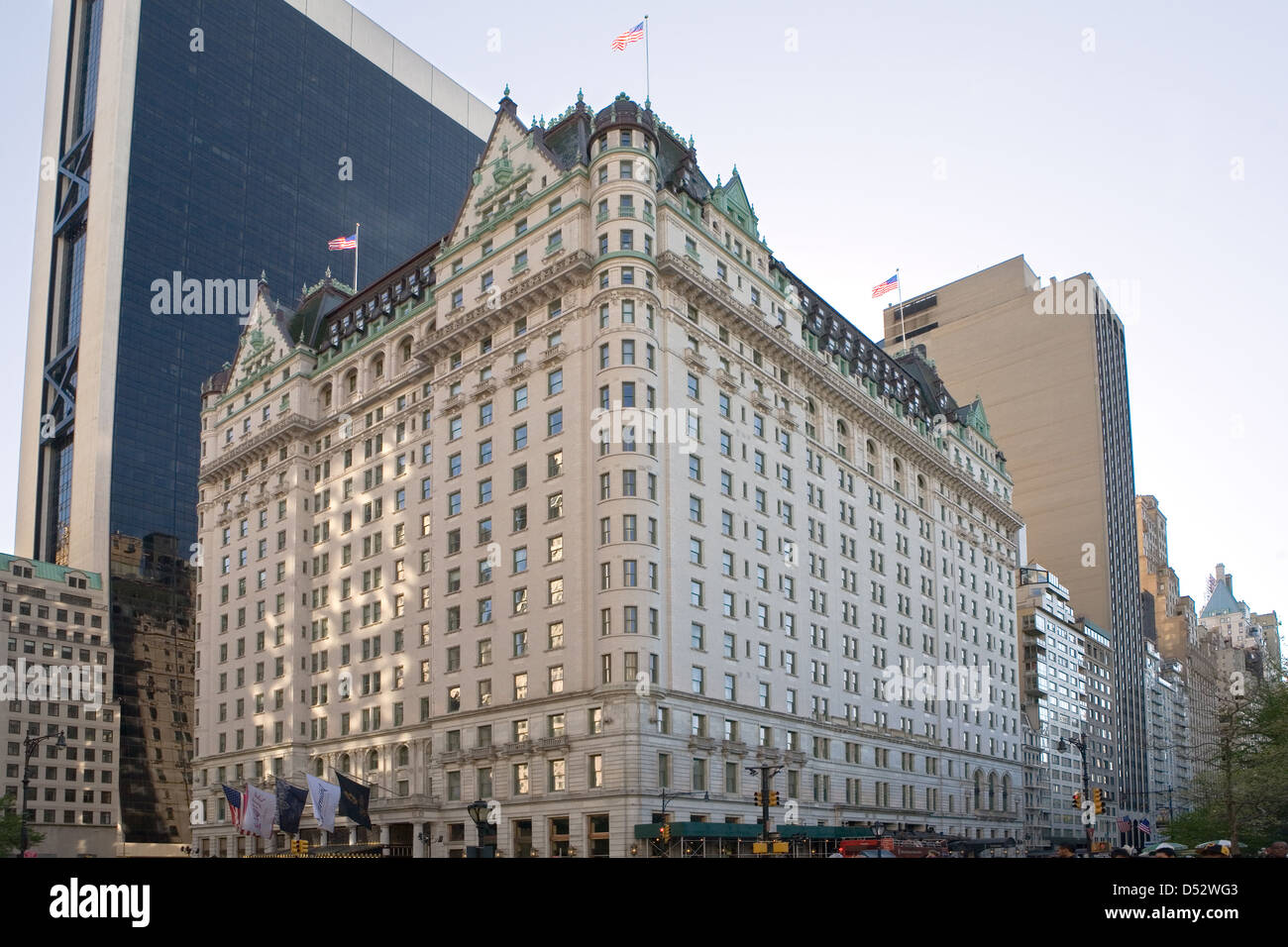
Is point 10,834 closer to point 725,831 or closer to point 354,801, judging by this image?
point 354,801

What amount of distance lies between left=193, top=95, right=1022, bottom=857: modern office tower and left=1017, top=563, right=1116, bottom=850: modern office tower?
1259 inches

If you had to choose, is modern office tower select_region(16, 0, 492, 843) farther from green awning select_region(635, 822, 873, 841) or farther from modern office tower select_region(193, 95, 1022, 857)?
green awning select_region(635, 822, 873, 841)

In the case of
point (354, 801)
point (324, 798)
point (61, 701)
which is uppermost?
point (61, 701)

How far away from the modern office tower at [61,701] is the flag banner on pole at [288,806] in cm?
10072

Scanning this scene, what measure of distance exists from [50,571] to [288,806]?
11901cm

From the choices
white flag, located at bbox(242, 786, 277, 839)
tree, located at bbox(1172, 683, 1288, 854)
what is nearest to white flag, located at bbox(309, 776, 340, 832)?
white flag, located at bbox(242, 786, 277, 839)

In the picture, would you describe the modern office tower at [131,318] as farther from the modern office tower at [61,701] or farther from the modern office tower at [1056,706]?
the modern office tower at [1056,706]

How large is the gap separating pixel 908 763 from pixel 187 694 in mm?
115969

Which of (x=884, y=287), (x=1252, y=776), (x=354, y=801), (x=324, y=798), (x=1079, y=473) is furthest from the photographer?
(x=1079, y=473)

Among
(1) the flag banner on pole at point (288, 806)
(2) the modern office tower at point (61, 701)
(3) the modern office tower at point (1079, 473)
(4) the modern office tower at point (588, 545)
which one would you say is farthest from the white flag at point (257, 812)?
(3) the modern office tower at point (1079, 473)

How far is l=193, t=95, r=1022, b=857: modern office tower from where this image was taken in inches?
3155

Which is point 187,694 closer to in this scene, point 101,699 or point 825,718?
point 101,699

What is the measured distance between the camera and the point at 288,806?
70.1 meters

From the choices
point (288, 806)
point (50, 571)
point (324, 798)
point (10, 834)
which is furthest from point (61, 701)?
point (324, 798)
